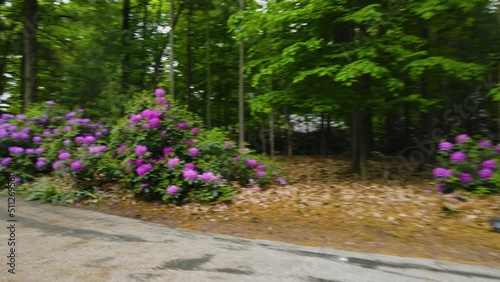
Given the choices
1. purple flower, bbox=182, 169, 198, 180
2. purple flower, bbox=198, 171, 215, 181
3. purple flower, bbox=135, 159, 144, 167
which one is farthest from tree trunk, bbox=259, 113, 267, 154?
purple flower, bbox=135, 159, 144, 167

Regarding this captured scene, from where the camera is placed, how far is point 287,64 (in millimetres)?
8484

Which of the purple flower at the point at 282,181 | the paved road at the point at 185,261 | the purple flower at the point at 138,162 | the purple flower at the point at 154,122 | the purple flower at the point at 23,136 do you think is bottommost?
the paved road at the point at 185,261

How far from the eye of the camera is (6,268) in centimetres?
390

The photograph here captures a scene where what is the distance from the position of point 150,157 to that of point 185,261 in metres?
4.05

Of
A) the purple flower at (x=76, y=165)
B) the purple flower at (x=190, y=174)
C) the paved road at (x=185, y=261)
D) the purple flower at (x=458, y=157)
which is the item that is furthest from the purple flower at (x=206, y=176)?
the purple flower at (x=458, y=157)

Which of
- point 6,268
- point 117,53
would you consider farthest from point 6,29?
point 6,268

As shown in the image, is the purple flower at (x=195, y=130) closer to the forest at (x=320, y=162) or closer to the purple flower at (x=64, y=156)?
the forest at (x=320, y=162)

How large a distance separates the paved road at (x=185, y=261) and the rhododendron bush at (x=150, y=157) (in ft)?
6.58

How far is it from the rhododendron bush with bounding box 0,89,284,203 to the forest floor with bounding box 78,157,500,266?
39cm

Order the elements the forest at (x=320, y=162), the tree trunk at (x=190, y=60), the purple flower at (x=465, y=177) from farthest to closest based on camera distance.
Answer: the tree trunk at (x=190, y=60)
the purple flower at (x=465, y=177)
the forest at (x=320, y=162)

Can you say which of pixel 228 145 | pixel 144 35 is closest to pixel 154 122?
pixel 228 145

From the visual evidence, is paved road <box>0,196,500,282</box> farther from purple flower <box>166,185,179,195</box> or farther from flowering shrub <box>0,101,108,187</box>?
flowering shrub <box>0,101,108,187</box>

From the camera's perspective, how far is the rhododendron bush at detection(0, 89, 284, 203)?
7.54 metres

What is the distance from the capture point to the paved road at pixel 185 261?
3.79 meters
